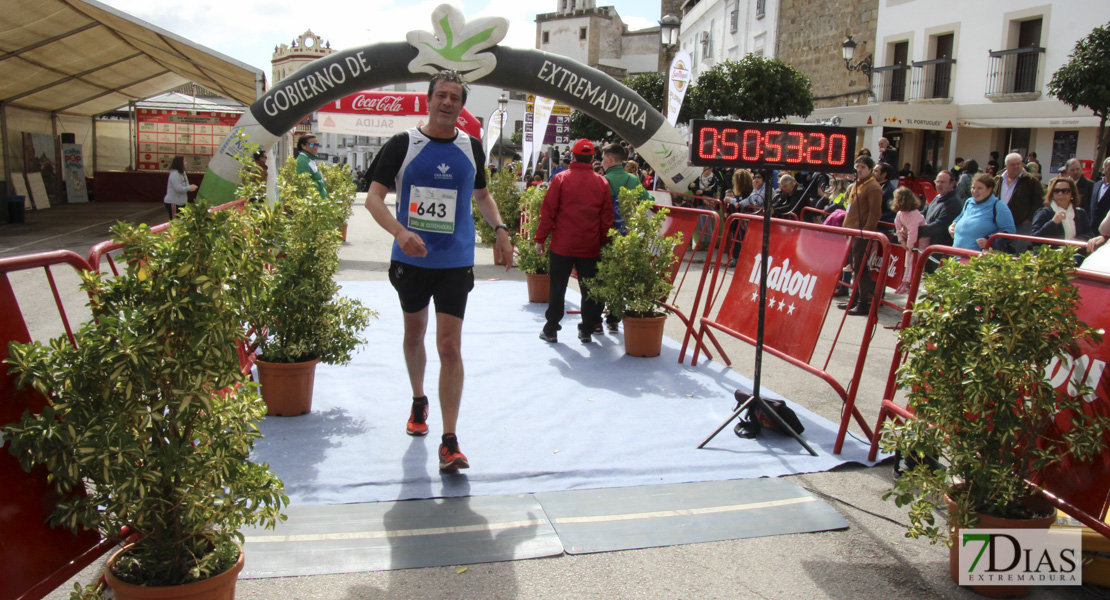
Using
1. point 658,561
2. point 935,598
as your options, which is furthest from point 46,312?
point 935,598

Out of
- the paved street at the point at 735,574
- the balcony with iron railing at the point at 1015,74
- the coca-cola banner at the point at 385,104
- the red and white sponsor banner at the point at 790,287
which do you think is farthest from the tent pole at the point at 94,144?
the paved street at the point at 735,574

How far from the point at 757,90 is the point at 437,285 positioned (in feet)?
64.1

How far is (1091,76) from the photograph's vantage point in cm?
1366

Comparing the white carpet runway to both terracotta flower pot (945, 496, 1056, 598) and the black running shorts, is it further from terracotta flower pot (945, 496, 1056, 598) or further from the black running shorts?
terracotta flower pot (945, 496, 1056, 598)

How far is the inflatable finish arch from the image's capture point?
408 inches

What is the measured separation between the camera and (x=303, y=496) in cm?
384

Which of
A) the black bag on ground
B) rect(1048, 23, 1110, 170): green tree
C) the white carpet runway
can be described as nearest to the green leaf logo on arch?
the white carpet runway

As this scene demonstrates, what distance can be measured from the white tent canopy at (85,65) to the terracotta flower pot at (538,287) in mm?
6302

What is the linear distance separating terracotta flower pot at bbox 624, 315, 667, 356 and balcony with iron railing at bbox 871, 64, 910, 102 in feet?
65.3

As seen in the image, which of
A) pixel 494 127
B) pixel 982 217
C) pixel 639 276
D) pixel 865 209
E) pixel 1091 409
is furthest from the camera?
pixel 494 127

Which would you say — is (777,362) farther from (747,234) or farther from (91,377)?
(91,377)

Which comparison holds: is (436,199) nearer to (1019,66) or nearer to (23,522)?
(23,522)

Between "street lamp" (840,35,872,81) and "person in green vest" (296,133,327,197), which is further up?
"street lamp" (840,35,872,81)

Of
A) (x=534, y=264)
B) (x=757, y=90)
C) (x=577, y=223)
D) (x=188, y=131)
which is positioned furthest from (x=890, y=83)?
(x=188, y=131)
